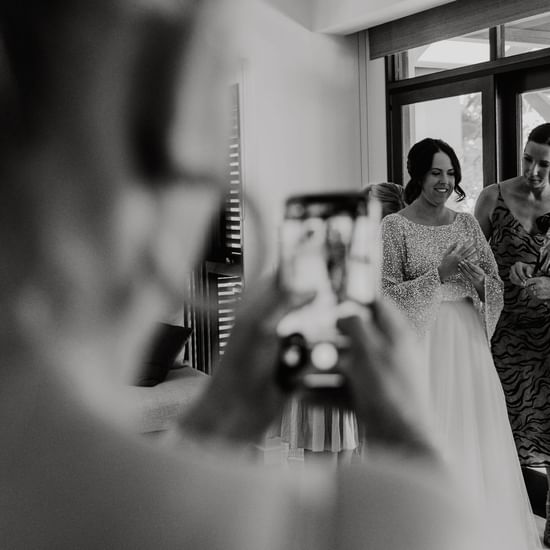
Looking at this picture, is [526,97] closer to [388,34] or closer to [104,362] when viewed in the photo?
[388,34]

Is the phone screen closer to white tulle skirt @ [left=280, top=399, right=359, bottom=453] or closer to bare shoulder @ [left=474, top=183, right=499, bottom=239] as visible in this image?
white tulle skirt @ [left=280, top=399, right=359, bottom=453]

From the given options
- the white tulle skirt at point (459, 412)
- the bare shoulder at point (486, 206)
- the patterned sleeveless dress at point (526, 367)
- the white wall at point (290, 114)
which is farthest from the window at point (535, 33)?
the white wall at point (290, 114)

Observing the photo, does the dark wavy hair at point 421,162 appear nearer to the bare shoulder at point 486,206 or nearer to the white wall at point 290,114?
the white wall at point 290,114

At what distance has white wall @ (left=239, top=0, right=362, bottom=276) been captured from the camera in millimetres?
241

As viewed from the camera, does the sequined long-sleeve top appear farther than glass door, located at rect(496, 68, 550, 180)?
No

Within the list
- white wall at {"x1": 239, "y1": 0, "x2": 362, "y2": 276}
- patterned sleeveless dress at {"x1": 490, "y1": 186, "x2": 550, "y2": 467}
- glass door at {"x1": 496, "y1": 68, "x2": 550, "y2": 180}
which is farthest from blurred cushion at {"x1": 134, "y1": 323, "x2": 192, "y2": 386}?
patterned sleeveless dress at {"x1": 490, "y1": 186, "x2": 550, "y2": 467}

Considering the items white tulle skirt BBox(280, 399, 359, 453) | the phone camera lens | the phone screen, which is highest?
the phone screen

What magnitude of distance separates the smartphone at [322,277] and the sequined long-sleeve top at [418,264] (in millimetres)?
47

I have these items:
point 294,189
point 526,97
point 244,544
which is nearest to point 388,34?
point 294,189

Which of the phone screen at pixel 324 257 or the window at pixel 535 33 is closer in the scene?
the phone screen at pixel 324 257

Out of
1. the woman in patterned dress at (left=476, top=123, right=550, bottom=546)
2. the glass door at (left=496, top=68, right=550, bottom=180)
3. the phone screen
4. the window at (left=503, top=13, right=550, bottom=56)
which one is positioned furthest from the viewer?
the woman in patterned dress at (left=476, top=123, right=550, bottom=546)

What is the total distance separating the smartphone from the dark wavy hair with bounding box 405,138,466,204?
0.07 m

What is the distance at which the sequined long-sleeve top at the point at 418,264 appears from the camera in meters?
0.31

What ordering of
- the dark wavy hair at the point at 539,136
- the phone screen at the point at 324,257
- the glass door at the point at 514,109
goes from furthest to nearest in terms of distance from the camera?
1. the dark wavy hair at the point at 539,136
2. the glass door at the point at 514,109
3. the phone screen at the point at 324,257
